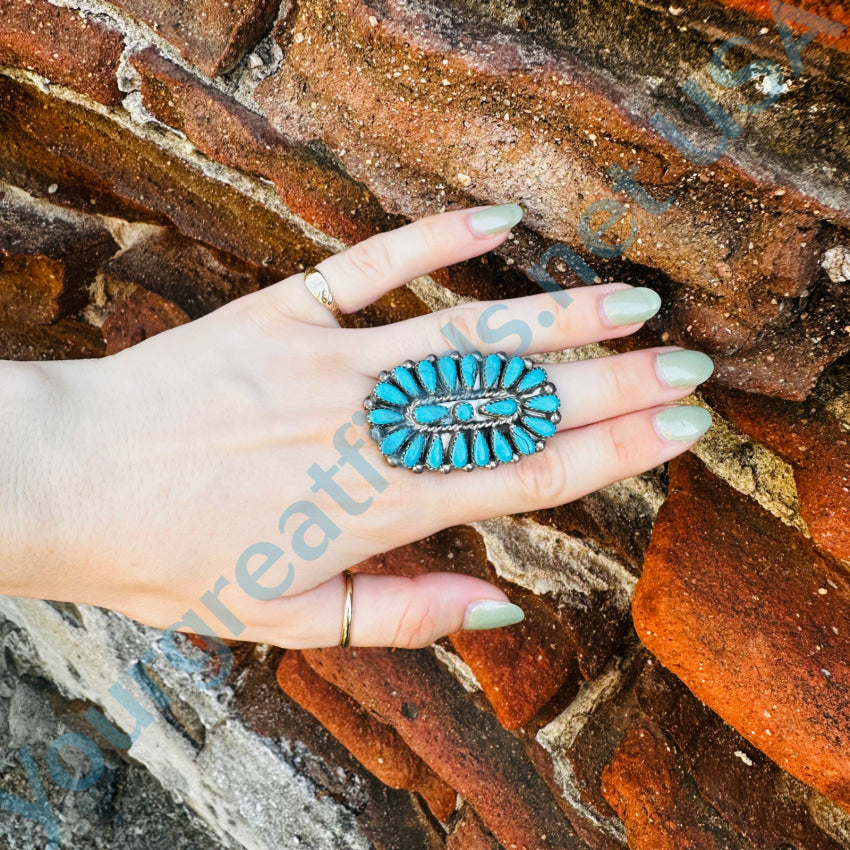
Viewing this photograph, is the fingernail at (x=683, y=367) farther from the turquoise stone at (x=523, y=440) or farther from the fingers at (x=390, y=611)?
the fingers at (x=390, y=611)

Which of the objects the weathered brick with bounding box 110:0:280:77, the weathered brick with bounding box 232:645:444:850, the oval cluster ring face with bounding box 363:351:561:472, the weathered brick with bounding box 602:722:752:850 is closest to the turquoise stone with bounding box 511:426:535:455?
the oval cluster ring face with bounding box 363:351:561:472

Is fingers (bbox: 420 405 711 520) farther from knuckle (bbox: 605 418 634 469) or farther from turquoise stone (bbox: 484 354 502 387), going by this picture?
turquoise stone (bbox: 484 354 502 387)

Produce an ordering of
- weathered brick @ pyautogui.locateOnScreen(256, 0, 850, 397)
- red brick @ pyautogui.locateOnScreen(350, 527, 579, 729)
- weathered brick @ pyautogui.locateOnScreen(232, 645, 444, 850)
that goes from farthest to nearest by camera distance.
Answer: weathered brick @ pyautogui.locateOnScreen(232, 645, 444, 850)
red brick @ pyautogui.locateOnScreen(350, 527, 579, 729)
weathered brick @ pyautogui.locateOnScreen(256, 0, 850, 397)

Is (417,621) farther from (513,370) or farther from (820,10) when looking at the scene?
(820,10)

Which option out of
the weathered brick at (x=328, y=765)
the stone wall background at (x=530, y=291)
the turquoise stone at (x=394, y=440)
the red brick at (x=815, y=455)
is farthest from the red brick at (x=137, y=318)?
the red brick at (x=815, y=455)

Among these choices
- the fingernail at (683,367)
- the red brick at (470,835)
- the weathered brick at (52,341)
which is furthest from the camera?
the weathered brick at (52,341)
